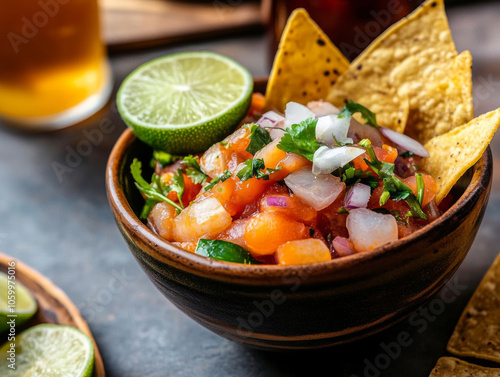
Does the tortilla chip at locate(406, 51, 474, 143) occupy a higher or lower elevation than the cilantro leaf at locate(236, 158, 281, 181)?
higher

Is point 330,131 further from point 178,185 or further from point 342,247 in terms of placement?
point 178,185

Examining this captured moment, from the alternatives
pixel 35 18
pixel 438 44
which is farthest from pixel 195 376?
pixel 35 18

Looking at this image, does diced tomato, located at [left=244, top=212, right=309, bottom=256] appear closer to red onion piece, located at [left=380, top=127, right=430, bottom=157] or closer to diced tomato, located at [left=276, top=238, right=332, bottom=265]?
diced tomato, located at [left=276, top=238, right=332, bottom=265]

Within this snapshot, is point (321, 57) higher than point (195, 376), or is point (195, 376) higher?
point (321, 57)

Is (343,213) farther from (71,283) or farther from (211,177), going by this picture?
(71,283)

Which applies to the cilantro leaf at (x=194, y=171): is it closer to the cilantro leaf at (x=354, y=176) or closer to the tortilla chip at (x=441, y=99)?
the cilantro leaf at (x=354, y=176)

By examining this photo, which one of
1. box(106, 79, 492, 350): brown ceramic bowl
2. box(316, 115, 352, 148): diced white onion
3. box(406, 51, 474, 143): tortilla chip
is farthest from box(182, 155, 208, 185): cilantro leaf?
box(406, 51, 474, 143): tortilla chip

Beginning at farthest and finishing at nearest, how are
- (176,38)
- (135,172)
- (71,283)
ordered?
(176,38) → (71,283) → (135,172)
